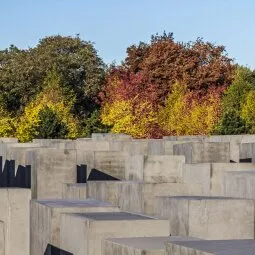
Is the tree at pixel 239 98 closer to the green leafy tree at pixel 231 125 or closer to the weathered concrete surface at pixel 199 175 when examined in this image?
the green leafy tree at pixel 231 125

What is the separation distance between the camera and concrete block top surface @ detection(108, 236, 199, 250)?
775cm

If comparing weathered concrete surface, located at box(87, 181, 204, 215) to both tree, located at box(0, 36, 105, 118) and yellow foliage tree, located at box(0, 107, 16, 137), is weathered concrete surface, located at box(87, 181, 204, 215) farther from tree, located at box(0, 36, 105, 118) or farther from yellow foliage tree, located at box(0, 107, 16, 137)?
tree, located at box(0, 36, 105, 118)

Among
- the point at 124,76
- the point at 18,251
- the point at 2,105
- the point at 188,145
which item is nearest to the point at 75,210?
the point at 18,251

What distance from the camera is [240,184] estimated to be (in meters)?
11.1

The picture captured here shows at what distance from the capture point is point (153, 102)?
7756 centimetres

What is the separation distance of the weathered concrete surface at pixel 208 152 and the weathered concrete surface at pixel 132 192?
27.8 ft

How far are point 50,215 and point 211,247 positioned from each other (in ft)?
10.7

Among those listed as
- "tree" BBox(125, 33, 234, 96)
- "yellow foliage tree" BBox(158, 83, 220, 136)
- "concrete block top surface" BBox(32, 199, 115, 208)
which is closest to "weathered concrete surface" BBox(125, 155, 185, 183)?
"concrete block top surface" BBox(32, 199, 115, 208)

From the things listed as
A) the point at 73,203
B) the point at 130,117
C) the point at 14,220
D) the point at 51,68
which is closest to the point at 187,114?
the point at 130,117

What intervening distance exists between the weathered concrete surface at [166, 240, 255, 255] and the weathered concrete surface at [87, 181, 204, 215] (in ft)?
15.8

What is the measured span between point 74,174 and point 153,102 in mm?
59971

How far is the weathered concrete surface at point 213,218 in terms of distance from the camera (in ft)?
31.0

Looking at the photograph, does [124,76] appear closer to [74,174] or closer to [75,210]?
[74,174]

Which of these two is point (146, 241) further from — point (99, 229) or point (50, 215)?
A: point (50, 215)
